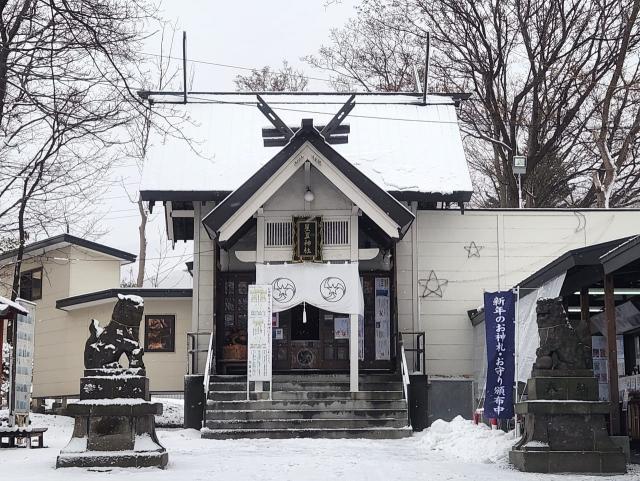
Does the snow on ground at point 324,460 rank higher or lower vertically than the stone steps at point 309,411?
lower

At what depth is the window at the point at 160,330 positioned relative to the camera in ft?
88.3

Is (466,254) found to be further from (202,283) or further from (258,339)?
(258,339)

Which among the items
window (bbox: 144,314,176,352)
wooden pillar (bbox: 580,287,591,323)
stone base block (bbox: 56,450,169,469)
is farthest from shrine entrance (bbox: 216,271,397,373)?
stone base block (bbox: 56,450,169,469)

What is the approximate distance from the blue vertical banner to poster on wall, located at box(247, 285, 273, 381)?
5.04m

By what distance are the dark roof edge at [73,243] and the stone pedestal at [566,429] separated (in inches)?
736

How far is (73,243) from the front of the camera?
28438 mm

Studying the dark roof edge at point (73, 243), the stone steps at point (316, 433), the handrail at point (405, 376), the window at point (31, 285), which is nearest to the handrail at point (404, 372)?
the handrail at point (405, 376)

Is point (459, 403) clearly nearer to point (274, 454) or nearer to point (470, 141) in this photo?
point (274, 454)

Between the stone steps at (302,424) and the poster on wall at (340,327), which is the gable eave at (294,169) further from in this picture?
the stone steps at (302,424)

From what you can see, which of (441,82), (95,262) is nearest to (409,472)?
(95,262)

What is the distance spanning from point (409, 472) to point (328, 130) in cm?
1029

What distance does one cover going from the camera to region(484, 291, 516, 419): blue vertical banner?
15.6 metres

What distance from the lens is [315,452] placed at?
1460 cm

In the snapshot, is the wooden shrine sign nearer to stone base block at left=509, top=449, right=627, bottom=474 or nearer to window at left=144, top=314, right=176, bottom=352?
window at left=144, top=314, right=176, bottom=352
